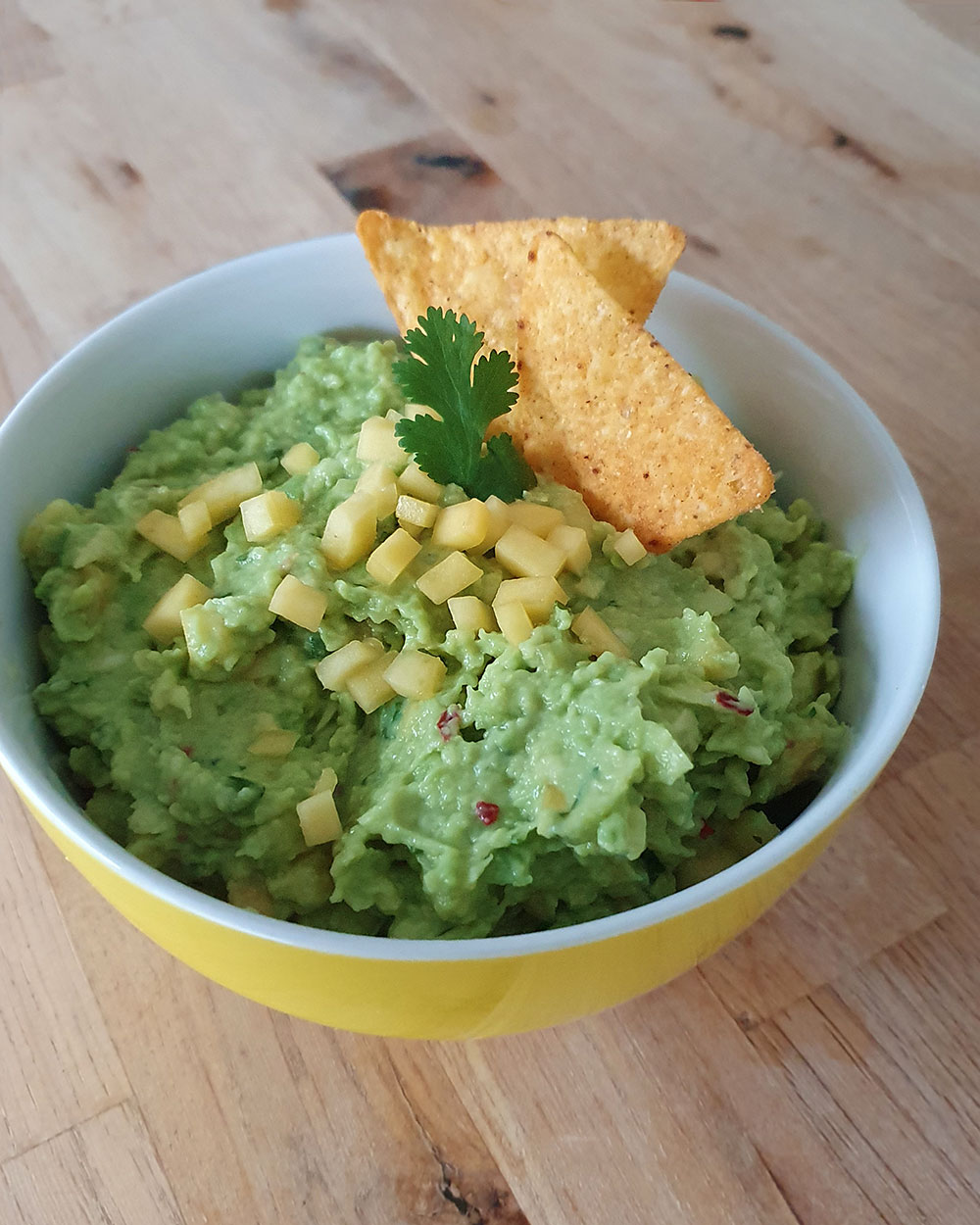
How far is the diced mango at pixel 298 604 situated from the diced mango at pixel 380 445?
0.67 ft

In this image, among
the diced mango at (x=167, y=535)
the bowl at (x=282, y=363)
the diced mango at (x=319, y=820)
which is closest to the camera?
the bowl at (x=282, y=363)

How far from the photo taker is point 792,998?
132 cm

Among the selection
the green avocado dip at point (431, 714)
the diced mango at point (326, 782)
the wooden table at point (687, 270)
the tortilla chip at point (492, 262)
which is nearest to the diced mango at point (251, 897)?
the green avocado dip at point (431, 714)

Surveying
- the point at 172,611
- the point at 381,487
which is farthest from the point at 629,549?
the point at 172,611

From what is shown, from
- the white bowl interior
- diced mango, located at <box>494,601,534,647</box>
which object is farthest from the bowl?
diced mango, located at <box>494,601,534,647</box>

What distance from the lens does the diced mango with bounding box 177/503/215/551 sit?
135 cm

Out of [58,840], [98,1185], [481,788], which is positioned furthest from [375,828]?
[98,1185]

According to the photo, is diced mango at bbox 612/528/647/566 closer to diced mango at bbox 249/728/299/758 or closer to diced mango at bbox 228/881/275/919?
diced mango at bbox 249/728/299/758

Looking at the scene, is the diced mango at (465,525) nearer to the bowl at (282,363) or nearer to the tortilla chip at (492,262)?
the tortilla chip at (492,262)

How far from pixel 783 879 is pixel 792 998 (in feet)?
0.90

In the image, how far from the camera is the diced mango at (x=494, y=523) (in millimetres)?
1292

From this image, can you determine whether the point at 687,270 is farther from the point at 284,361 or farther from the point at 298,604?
the point at 298,604

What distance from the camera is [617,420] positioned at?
135 centimetres

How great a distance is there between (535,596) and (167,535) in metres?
0.47
